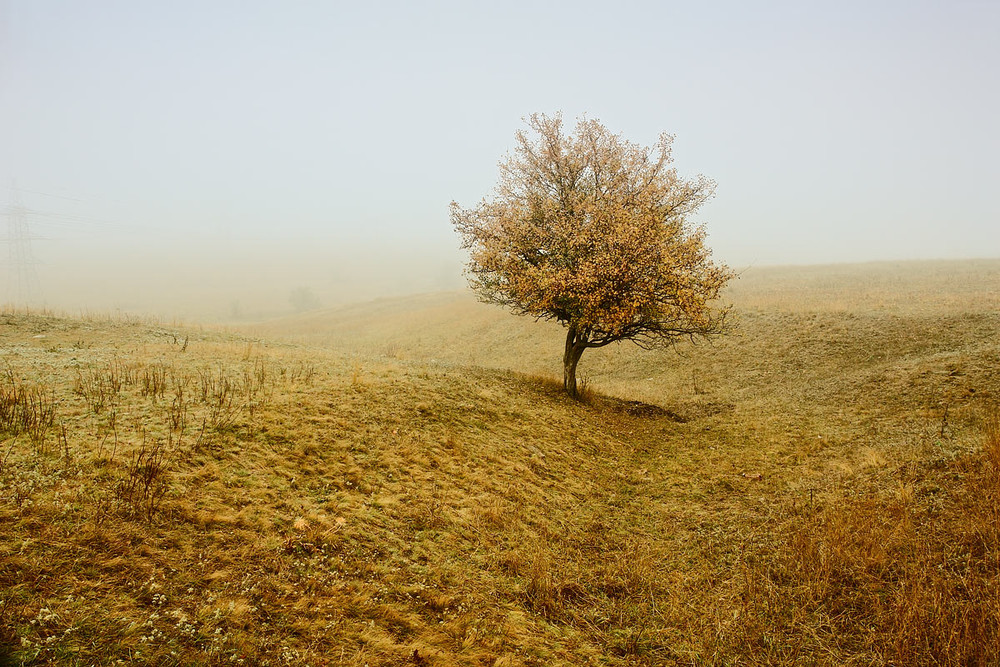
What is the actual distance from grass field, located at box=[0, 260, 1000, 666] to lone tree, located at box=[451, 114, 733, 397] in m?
4.06

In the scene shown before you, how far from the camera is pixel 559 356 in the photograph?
33438mm

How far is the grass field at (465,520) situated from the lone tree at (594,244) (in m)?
4.06

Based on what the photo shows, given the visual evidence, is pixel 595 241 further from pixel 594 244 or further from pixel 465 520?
pixel 465 520

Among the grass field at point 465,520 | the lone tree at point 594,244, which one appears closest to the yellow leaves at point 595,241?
the lone tree at point 594,244

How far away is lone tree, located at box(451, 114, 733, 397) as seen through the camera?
52.9ft

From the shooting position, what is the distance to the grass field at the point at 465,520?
553cm

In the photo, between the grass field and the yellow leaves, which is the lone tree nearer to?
the yellow leaves

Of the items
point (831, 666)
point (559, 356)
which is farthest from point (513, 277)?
point (559, 356)

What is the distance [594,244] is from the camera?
54.2 ft

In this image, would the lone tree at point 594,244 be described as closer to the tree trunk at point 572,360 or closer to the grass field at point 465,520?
the tree trunk at point 572,360

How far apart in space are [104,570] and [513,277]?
46.7ft

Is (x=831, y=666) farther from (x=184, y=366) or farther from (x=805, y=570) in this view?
(x=184, y=366)

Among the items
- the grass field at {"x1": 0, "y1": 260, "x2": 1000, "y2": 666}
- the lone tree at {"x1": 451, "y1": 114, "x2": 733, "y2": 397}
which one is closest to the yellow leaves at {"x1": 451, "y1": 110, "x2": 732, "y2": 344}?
the lone tree at {"x1": 451, "y1": 114, "x2": 733, "y2": 397}

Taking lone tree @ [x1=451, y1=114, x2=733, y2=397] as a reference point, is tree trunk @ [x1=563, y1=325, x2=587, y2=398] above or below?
below
